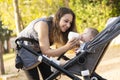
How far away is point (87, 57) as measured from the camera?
5113mm

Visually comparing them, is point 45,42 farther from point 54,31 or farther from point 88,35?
point 88,35

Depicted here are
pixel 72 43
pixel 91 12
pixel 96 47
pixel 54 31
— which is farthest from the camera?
pixel 91 12

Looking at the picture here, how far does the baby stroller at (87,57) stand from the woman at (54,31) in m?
0.15

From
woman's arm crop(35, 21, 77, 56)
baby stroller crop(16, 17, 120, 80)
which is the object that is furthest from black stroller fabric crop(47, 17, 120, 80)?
woman's arm crop(35, 21, 77, 56)

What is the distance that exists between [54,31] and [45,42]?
0.22 meters

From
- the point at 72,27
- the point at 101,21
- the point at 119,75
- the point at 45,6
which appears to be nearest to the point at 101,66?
the point at 119,75

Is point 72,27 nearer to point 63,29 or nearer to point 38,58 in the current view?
point 63,29

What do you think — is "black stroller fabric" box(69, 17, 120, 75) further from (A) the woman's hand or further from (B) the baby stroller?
(A) the woman's hand

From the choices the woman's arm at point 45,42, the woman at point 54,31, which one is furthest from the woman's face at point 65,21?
the woman's arm at point 45,42

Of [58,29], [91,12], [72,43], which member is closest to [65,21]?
[58,29]

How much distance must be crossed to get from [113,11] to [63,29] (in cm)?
1429

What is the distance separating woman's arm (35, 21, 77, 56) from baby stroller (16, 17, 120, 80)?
13 cm

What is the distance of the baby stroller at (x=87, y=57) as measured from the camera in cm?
499

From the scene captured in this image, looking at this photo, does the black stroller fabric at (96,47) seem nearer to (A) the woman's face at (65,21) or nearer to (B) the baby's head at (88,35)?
(B) the baby's head at (88,35)
